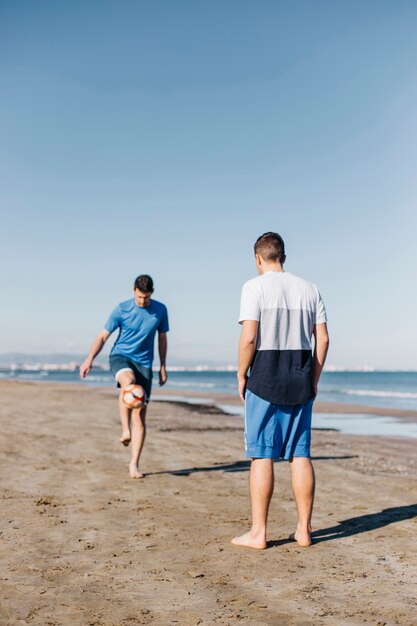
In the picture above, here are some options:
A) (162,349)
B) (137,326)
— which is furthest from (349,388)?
(137,326)

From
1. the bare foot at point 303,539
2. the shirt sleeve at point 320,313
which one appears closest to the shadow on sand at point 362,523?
the bare foot at point 303,539

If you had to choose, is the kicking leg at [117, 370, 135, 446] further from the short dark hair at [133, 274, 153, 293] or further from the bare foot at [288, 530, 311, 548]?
the bare foot at [288, 530, 311, 548]

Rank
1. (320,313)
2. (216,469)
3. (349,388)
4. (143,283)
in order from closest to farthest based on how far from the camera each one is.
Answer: (320,313) → (143,283) → (216,469) → (349,388)

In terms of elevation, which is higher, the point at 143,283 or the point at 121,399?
the point at 143,283

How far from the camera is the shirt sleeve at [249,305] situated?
455 centimetres

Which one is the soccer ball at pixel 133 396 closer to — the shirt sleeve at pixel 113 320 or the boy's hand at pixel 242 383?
the shirt sleeve at pixel 113 320

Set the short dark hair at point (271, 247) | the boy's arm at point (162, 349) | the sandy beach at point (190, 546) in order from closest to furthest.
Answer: the sandy beach at point (190, 546) → the short dark hair at point (271, 247) → the boy's arm at point (162, 349)

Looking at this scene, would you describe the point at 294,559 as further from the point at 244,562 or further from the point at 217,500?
the point at 217,500

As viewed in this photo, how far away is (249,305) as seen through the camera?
4570 millimetres

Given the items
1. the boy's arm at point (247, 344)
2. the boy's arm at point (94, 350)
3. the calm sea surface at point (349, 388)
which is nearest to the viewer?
the boy's arm at point (247, 344)

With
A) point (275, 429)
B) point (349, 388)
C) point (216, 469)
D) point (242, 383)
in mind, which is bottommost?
point (349, 388)

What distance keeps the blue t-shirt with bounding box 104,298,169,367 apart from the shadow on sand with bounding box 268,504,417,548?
10.9 feet

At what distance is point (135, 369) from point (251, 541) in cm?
365

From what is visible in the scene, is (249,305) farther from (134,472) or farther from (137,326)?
(134,472)
